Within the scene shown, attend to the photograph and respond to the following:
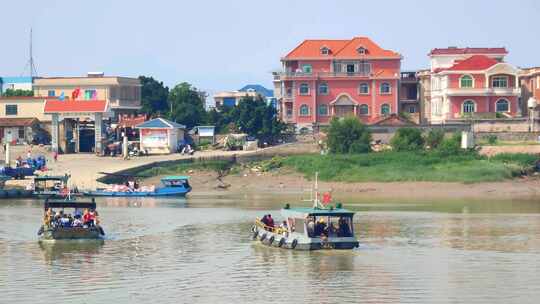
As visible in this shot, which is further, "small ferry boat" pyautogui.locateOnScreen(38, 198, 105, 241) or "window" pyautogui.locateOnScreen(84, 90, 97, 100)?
"window" pyautogui.locateOnScreen(84, 90, 97, 100)

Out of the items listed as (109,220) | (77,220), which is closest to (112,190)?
(109,220)

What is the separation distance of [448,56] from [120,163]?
36629mm

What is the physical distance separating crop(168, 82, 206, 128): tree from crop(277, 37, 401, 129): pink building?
328 inches

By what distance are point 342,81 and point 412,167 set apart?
27.5 m

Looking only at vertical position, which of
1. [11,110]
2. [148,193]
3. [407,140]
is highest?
[11,110]

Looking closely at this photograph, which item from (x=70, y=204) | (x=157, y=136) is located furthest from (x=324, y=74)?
(x=70, y=204)

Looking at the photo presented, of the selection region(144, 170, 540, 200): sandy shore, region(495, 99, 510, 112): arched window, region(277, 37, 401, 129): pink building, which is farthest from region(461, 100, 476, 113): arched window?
region(144, 170, 540, 200): sandy shore

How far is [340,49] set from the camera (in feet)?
378

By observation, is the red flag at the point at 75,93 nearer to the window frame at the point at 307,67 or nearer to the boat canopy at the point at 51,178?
the window frame at the point at 307,67

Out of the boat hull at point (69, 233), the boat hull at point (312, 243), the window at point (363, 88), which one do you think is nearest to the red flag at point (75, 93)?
the window at point (363, 88)

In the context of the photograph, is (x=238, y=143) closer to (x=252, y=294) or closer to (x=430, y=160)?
(x=430, y=160)

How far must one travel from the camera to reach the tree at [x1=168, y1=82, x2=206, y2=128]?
115188mm

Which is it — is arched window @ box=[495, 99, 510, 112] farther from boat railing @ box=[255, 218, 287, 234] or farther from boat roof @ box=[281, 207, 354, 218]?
boat roof @ box=[281, 207, 354, 218]

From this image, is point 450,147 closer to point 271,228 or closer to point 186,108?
point 186,108
